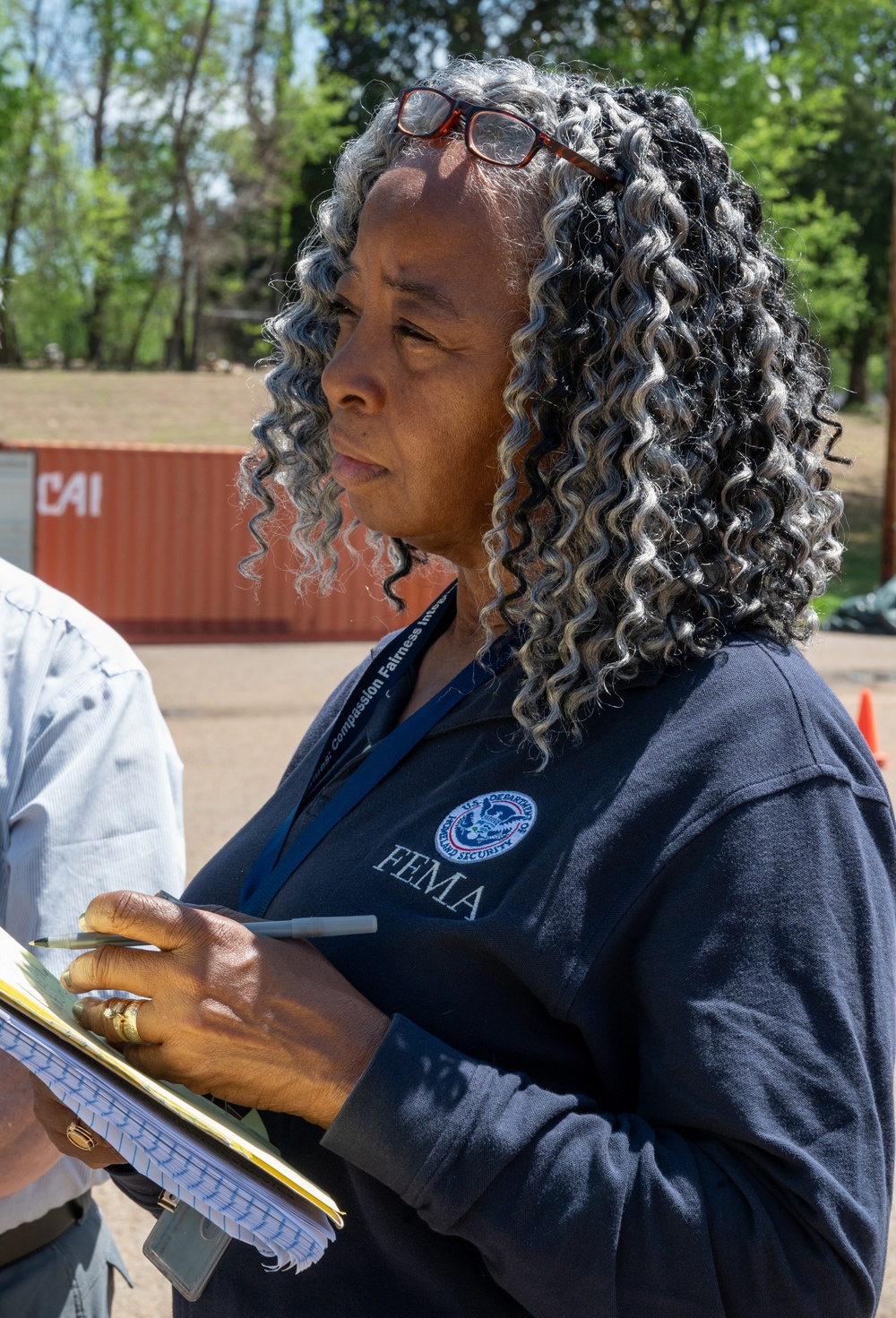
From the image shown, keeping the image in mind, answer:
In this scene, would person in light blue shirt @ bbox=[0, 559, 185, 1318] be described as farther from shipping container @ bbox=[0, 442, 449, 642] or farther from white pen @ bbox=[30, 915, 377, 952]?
shipping container @ bbox=[0, 442, 449, 642]

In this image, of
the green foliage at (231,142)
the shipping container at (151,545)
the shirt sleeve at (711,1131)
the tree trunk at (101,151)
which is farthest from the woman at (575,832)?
the tree trunk at (101,151)

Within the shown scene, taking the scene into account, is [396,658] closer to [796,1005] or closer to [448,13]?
[796,1005]

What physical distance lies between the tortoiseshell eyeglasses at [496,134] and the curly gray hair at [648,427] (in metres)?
0.02

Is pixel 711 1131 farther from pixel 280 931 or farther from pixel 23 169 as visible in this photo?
pixel 23 169

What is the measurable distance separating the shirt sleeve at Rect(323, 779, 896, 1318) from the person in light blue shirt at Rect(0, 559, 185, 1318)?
63 centimetres

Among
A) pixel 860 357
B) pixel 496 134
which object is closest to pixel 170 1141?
pixel 496 134

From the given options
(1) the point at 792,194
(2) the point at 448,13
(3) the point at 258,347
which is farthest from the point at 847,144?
(3) the point at 258,347

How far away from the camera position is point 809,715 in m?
1.26

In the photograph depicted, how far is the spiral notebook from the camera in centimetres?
107

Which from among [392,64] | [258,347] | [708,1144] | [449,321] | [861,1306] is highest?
[392,64]

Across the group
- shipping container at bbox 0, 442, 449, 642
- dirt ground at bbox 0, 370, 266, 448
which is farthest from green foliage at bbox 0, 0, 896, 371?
shipping container at bbox 0, 442, 449, 642

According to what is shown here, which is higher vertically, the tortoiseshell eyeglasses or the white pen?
the tortoiseshell eyeglasses

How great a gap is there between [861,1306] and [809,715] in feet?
1.72

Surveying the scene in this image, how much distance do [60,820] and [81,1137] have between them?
0.48m
